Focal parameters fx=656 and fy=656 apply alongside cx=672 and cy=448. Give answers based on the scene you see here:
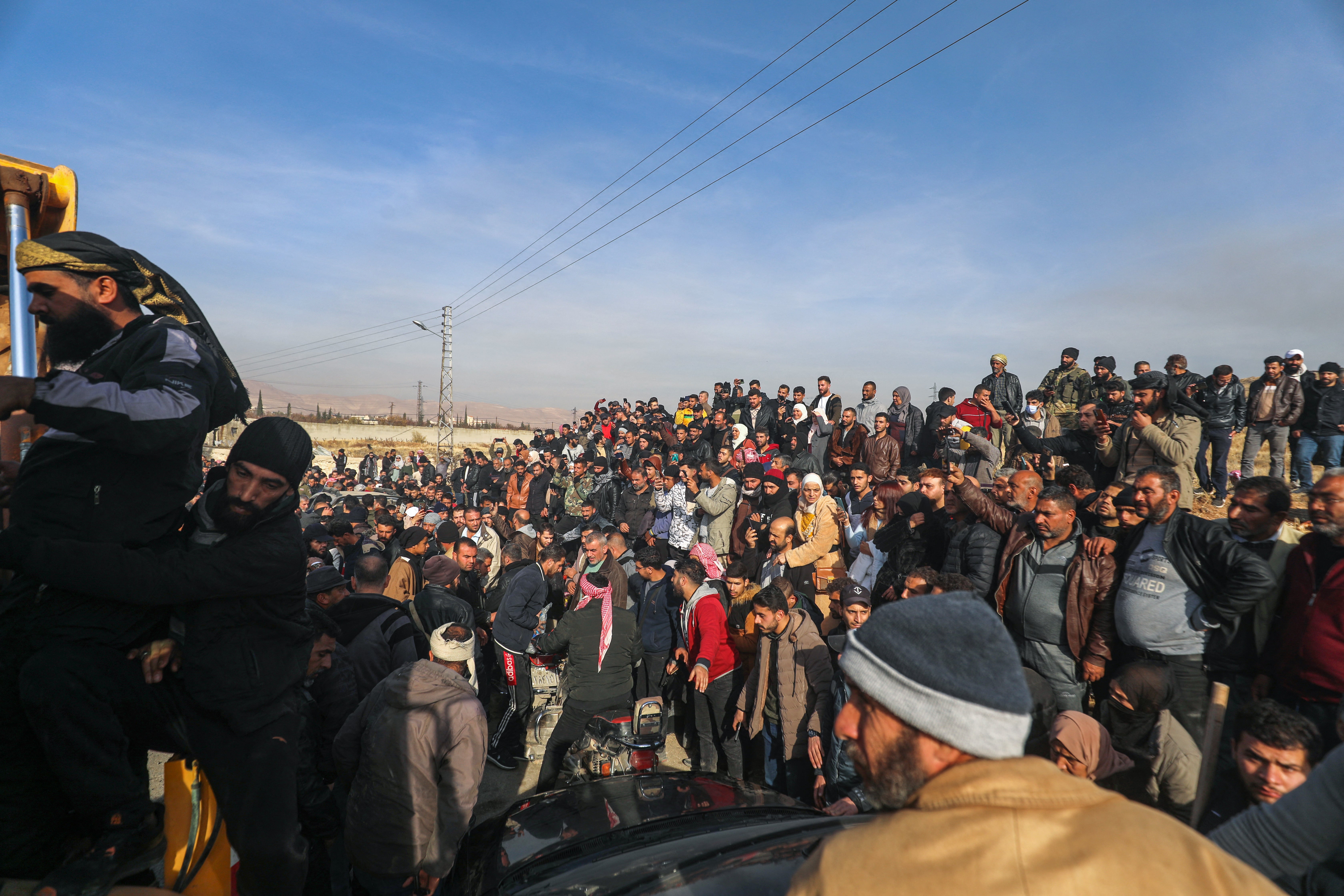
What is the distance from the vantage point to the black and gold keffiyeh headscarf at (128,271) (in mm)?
1974

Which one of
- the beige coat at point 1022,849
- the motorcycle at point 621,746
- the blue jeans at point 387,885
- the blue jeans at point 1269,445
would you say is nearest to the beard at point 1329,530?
the beige coat at point 1022,849

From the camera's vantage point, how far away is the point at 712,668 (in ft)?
17.9

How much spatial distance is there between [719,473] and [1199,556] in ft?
18.8

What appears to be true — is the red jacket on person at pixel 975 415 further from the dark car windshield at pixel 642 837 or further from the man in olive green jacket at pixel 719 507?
the dark car windshield at pixel 642 837

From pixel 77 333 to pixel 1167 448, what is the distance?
7650 millimetres

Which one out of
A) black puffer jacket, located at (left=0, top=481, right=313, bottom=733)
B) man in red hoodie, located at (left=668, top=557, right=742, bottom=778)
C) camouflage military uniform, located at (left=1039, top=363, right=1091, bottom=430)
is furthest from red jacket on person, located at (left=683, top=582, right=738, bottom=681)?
camouflage military uniform, located at (left=1039, top=363, right=1091, bottom=430)

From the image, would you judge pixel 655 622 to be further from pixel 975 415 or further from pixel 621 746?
pixel 975 415

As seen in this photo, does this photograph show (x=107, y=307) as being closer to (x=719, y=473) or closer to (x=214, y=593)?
(x=214, y=593)

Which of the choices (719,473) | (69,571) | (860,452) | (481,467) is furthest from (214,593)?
(481,467)

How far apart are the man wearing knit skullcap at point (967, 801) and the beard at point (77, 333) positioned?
2.46 meters

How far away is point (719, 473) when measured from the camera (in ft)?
29.6

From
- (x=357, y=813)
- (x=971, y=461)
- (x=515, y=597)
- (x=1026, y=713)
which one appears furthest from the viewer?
(x=971, y=461)

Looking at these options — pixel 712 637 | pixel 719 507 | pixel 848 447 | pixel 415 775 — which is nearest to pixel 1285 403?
pixel 848 447

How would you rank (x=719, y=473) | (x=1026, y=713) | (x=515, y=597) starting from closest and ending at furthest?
1. (x=1026, y=713)
2. (x=515, y=597)
3. (x=719, y=473)
